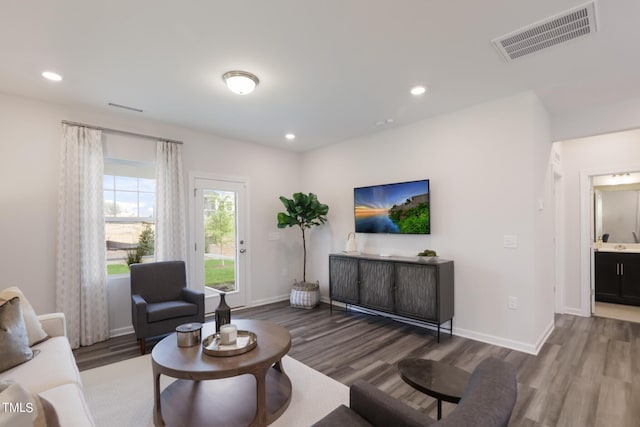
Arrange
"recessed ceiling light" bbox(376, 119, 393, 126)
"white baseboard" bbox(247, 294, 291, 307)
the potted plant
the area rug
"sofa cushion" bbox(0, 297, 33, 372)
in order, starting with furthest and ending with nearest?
"white baseboard" bbox(247, 294, 291, 307) → the potted plant → "recessed ceiling light" bbox(376, 119, 393, 126) → the area rug → "sofa cushion" bbox(0, 297, 33, 372)

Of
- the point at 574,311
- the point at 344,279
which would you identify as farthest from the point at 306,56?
the point at 574,311

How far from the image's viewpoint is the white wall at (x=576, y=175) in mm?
4285

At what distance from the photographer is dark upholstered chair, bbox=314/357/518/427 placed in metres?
0.94

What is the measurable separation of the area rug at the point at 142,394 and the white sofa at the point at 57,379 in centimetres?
49

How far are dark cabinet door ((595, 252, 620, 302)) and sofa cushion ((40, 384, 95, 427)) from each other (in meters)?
6.80

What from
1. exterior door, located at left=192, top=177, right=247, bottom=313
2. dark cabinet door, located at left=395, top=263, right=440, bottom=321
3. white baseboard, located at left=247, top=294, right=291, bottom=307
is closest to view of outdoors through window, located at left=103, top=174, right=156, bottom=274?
exterior door, located at left=192, top=177, right=247, bottom=313

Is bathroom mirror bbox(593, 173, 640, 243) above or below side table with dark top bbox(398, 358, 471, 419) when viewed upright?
above

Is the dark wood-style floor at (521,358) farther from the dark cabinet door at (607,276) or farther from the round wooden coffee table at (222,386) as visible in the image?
the dark cabinet door at (607,276)

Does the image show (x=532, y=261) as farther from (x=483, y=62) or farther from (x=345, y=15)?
(x=345, y=15)

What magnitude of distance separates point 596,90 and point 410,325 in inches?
135

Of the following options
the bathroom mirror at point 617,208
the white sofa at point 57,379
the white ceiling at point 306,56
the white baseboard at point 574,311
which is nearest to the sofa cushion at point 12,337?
the white sofa at point 57,379

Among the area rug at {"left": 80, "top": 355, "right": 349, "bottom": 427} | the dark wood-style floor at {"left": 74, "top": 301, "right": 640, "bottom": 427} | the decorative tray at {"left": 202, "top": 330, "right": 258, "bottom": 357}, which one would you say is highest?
the decorative tray at {"left": 202, "top": 330, "right": 258, "bottom": 357}

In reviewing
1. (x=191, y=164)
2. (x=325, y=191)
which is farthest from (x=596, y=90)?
Result: (x=191, y=164)

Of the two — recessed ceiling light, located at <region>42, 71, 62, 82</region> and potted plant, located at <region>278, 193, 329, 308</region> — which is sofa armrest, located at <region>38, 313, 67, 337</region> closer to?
recessed ceiling light, located at <region>42, 71, 62, 82</region>
